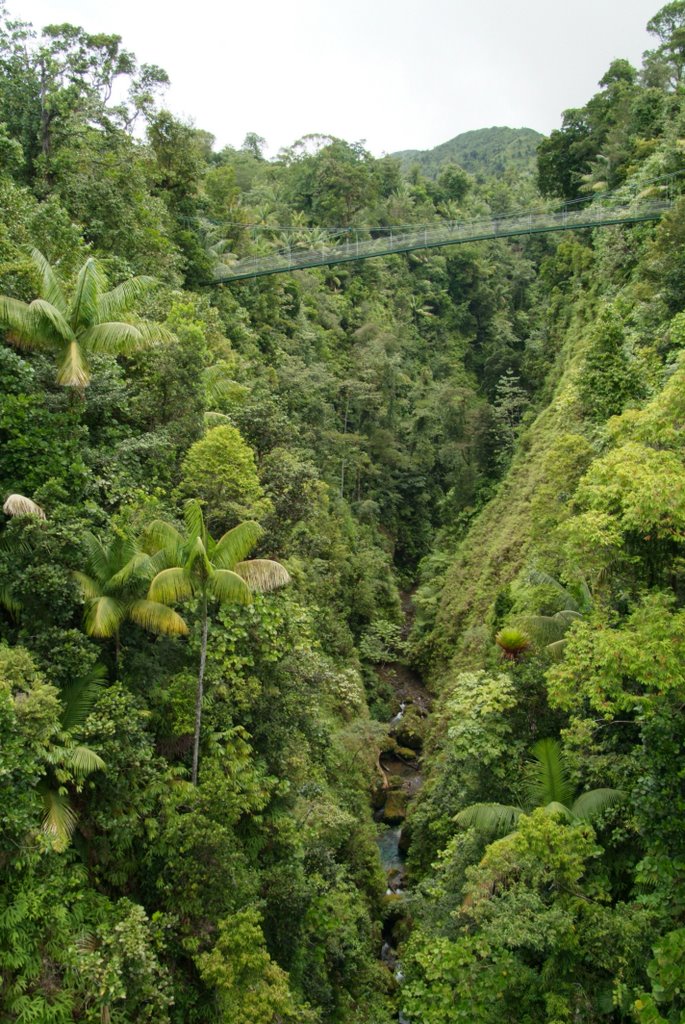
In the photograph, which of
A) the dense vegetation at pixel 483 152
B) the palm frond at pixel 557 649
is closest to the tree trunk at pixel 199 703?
the palm frond at pixel 557 649

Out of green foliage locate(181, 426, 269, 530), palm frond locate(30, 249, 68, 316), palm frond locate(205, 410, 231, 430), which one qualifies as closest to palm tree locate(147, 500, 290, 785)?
green foliage locate(181, 426, 269, 530)

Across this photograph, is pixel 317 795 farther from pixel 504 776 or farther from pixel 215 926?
pixel 215 926

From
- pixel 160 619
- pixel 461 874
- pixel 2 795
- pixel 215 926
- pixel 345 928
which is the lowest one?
pixel 345 928

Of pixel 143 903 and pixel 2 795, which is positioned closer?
pixel 2 795

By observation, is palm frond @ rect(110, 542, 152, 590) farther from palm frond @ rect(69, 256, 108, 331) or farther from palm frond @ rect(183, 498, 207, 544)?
palm frond @ rect(69, 256, 108, 331)

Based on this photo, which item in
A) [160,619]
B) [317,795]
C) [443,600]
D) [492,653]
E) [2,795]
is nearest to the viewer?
[2,795]

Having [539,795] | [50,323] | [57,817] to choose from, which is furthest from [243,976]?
[50,323]

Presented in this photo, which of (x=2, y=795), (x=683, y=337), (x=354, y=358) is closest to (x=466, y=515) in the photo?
(x=354, y=358)

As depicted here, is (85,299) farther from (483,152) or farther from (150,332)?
→ (483,152)
